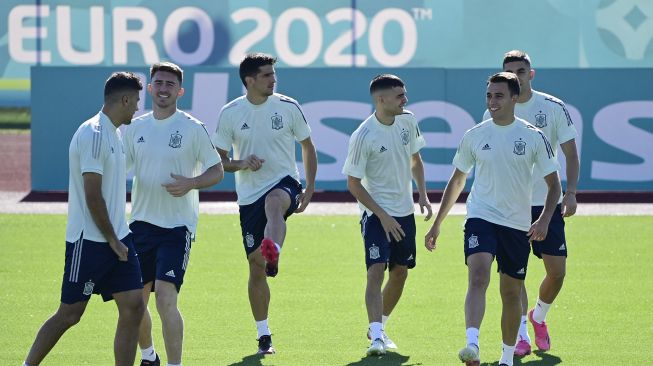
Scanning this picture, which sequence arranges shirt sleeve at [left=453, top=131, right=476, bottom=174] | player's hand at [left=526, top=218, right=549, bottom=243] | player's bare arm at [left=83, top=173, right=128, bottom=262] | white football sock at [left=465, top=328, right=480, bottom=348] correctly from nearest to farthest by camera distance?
player's bare arm at [left=83, top=173, right=128, bottom=262] → white football sock at [left=465, top=328, right=480, bottom=348] → player's hand at [left=526, top=218, right=549, bottom=243] → shirt sleeve at [left=453, top=131, right=476, bottom=174]

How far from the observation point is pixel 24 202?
2088cm

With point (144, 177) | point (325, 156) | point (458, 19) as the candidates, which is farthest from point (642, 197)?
point (458, 19)

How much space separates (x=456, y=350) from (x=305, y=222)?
8.74 m

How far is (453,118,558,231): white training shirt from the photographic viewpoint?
8852mm

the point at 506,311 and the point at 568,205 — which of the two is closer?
the point at 506,311

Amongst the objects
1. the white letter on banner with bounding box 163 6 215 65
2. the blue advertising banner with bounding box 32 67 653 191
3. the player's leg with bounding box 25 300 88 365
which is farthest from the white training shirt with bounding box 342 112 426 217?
the white letter on banner with bounding box 163 6 215 65

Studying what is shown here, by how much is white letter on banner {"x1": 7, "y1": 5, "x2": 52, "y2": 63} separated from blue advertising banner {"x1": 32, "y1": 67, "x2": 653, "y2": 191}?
18012 millimetres

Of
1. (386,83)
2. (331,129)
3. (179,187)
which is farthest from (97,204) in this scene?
(331,129)

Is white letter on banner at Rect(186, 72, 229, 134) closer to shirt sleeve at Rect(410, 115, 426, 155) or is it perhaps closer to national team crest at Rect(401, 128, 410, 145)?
shirt sleeve at Rect(410, 115, 426, 155)

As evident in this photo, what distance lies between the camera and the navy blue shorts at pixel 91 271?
782 cm

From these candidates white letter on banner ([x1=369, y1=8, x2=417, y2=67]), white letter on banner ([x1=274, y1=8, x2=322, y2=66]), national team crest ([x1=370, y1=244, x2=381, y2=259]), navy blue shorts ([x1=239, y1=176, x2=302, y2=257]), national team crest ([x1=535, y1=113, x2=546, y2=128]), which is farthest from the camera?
white letter on banner ([x1=274, y1=8, x2=322, y2=66])

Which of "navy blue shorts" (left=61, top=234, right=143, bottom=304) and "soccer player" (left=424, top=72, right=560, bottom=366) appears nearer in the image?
"navy blue shorts" (left=61, top=234, right=143, bottom=304)

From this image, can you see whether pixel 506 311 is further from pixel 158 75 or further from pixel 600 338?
pixel 158 75

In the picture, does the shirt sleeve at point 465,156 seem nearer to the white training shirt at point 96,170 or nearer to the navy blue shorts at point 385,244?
the navy blue shorts at point 385,244
